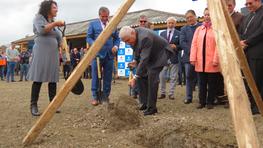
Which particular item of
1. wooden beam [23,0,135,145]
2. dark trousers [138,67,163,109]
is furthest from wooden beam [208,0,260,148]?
dark trousers [138,67,163,109]

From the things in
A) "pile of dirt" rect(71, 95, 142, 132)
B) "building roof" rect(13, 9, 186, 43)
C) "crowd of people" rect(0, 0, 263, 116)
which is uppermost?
"building roof" rect(13, 9, 186, 43)

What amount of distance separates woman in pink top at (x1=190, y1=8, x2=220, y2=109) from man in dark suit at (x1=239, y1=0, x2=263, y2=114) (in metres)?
0.68

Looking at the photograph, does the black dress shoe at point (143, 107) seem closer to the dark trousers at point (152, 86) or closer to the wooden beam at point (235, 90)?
the dark trousers at point (152, 86)

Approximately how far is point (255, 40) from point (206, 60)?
105 centimetres

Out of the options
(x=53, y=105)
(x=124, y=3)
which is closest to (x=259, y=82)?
(x=124, y=3)

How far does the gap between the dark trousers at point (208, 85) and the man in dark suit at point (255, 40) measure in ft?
2.94

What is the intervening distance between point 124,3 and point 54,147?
6.00 ft

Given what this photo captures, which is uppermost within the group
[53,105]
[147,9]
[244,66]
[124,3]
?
[147,9]

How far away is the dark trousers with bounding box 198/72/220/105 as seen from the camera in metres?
6.84

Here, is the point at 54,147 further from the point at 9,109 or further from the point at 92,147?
the point at 9,109

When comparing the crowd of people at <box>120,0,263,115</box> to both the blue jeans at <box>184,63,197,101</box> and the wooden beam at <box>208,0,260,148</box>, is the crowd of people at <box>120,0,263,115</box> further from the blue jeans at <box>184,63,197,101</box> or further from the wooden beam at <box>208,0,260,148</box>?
the wooden beam at <box>208,0,260,148</box>

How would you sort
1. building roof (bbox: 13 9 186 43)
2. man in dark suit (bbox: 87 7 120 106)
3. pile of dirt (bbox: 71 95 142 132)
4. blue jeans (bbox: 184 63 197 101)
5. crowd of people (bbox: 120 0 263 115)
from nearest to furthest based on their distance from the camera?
pile of dirt (bbox: 71 95 142 132), crowd of people (bbox: 120 0 263 115), man in dark suit (bbox: 87 7 120 106), blue jeans (bbox: 184 63 197 101), building roof (bbox: 13 9 186 43)

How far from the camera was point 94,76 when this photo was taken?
760 cm

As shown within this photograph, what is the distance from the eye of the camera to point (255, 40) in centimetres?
588
